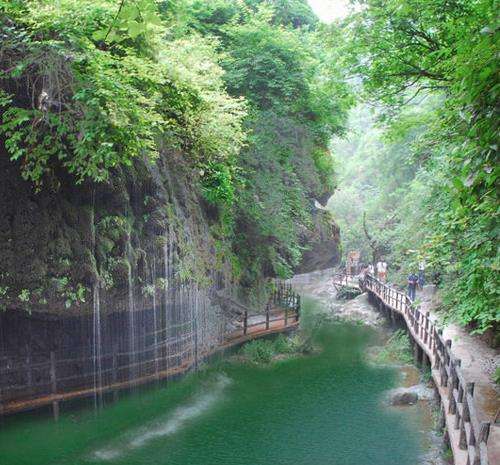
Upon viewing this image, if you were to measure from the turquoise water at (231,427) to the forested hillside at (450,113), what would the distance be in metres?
4.02

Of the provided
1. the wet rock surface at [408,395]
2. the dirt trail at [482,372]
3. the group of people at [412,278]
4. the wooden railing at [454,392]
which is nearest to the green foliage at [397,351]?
the wooden railing at [454,392]

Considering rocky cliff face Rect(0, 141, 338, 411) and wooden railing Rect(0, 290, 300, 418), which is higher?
rocky cliff face Rect(0, 141, 338, 411)

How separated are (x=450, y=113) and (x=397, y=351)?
48.9 feet

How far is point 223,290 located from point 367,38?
425 inches

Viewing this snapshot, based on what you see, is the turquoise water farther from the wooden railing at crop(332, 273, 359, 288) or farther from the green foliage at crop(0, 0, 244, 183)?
the wooden railing at crop(332, 273, 359, 288)

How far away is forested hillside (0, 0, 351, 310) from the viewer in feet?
34.3

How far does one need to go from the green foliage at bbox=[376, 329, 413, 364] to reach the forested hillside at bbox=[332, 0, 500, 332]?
→ 126 inches

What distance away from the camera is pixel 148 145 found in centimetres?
1273

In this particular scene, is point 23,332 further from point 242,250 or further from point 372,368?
point 372,368

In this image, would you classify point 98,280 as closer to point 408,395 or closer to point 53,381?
point 53,381

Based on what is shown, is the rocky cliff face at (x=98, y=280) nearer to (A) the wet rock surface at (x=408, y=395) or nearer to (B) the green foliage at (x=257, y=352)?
(B) the green foliage at (x=257, y=352)

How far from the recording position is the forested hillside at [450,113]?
4.50m

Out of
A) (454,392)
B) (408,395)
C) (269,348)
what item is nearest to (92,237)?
(269,348)

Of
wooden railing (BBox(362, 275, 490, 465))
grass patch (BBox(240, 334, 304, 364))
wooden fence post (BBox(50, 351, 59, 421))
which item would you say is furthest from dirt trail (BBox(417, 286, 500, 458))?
wooden fence post (BBox(50, 351, 59, 421))
